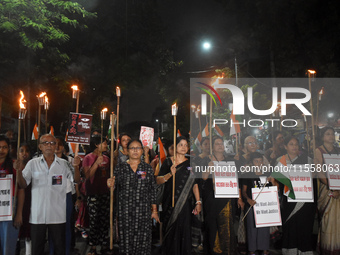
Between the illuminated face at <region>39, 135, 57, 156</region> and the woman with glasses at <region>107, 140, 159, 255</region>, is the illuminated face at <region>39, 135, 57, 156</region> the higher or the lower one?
the higher one

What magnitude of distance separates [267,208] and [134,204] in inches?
77.5

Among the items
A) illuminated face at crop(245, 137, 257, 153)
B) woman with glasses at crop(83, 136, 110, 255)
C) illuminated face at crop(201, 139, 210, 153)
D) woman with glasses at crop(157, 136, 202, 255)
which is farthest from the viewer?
illuminated face at crop(201, 139, 210, 153)

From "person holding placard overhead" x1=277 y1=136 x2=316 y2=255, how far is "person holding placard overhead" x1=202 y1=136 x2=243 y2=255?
758 mm

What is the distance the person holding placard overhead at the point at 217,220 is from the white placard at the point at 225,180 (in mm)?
97

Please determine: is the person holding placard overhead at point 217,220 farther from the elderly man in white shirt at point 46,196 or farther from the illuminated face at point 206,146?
the elderly man in white shirt at point 46,196

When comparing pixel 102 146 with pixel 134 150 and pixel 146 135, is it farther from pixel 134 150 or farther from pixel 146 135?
pixel 146 135

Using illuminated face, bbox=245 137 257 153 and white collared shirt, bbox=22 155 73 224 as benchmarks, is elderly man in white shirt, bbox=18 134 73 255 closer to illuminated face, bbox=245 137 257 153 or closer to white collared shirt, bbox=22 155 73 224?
white collared shirt, bbox=22 155 73 224

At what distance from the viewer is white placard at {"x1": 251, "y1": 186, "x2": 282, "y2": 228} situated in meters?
4.92

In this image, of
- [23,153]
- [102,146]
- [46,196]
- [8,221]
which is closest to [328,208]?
[102,146]

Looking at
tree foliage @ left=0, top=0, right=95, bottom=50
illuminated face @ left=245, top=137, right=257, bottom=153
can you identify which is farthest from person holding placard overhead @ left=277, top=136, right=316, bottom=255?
tree foliage @ left=0, top=0, right=95, bottom=50

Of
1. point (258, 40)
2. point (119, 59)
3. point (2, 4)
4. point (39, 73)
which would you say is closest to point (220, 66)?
point (258, 40)

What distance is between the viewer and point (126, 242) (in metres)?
4.44

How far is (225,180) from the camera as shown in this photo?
4.90 meters

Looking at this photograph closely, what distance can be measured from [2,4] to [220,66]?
53.7 ft
